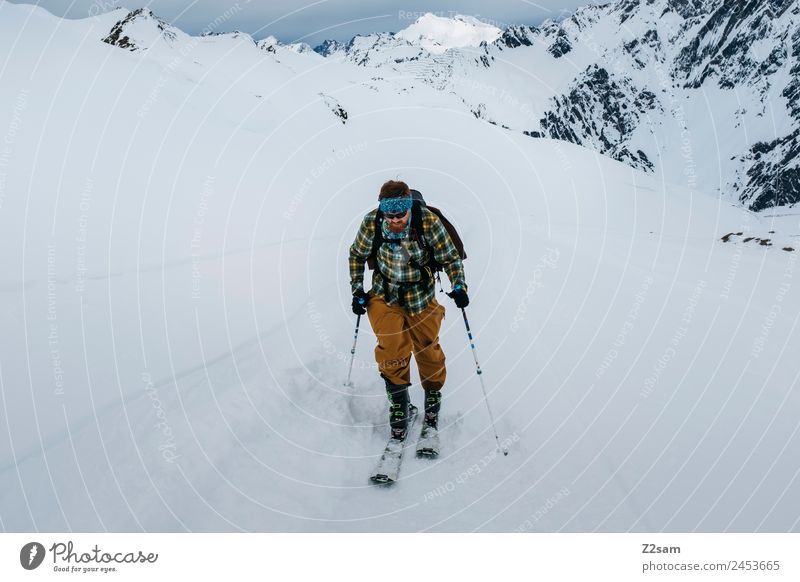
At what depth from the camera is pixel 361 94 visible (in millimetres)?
51438

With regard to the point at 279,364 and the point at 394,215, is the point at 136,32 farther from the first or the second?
the point at 394,215

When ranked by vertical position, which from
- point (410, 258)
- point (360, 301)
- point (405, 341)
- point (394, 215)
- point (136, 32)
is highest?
point (136, 32)

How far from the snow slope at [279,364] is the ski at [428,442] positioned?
16 cm

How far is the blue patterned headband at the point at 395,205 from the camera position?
202 inches

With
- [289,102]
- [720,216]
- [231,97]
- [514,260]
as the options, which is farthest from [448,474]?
[720,216]

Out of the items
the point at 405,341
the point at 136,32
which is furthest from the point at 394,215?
the point at 136,32

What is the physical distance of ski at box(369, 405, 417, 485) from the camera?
16.6 ft

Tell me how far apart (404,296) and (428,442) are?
1.72m

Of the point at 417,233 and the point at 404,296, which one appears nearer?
the point at 417,233

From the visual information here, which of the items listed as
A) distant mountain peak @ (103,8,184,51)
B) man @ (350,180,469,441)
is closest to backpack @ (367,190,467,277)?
man @ (350,180,469,441)

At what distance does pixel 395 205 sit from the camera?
5145 mm

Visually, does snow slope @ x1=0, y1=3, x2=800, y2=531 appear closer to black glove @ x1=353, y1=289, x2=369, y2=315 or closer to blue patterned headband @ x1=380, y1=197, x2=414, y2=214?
black glove @ x1=353, y1=289, x2=369, y2=315

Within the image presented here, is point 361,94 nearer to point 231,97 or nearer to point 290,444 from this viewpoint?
point 231,97

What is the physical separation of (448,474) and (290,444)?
1880mm
